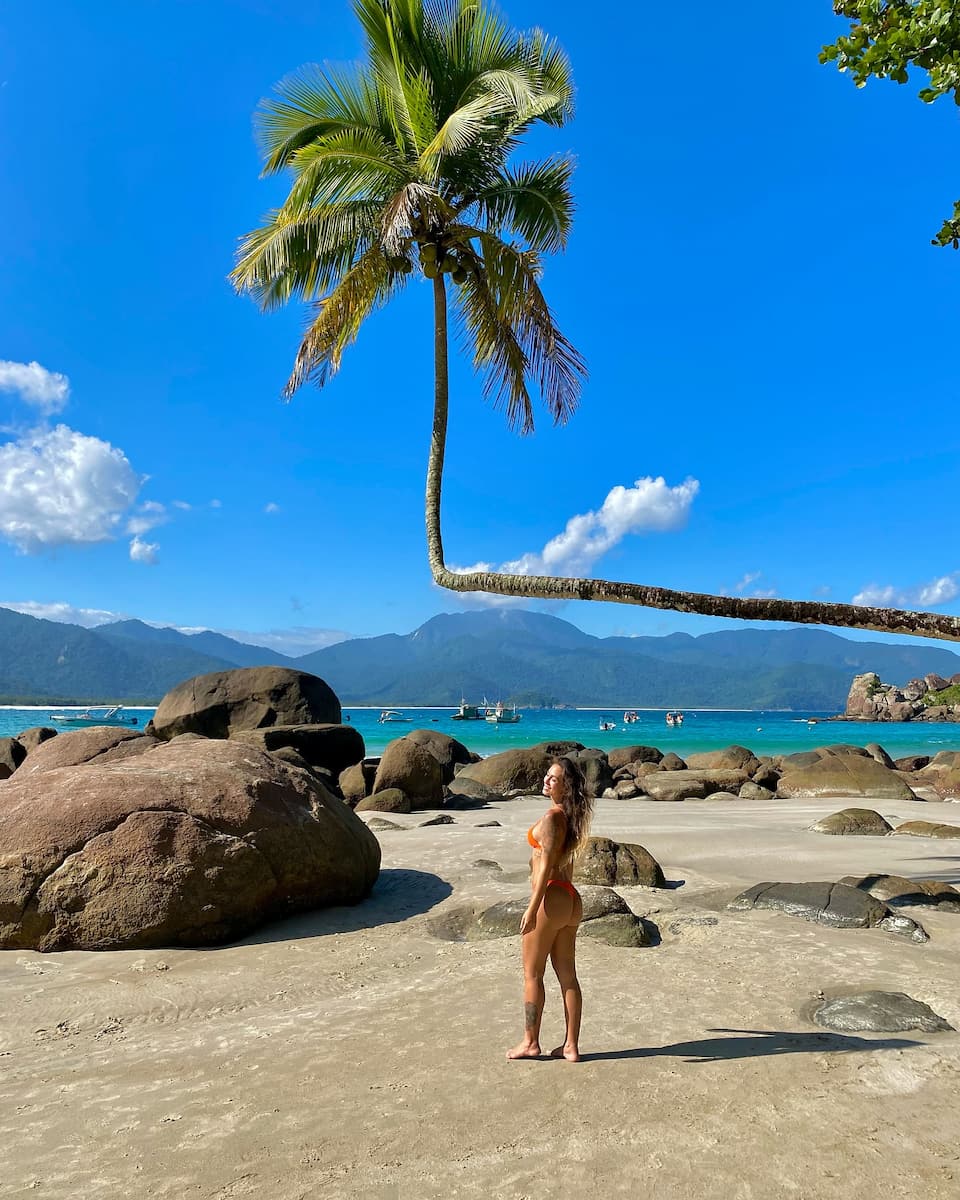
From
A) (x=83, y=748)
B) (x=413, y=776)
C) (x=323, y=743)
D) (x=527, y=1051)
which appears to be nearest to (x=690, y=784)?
(x=413, y=776)

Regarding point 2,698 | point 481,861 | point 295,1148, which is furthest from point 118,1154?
point 2,698

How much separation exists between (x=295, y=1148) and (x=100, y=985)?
3.32 meters

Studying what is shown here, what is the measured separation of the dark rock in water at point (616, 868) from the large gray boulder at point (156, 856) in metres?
2.73

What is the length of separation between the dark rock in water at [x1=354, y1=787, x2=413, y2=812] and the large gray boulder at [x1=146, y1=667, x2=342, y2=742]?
22.0 feet

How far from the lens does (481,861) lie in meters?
10.7

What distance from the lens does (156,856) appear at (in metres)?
7.07

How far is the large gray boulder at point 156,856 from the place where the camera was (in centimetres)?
689

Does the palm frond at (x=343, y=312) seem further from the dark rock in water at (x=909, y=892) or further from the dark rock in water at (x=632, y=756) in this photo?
the dark rock in water at (x=632, y=756)

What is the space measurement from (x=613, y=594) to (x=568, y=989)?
3515 mm

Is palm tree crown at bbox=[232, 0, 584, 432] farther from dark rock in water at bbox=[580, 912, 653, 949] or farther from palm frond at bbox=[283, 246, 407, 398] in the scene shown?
dark rock in water at bbox=[580, 912, 653, 949]

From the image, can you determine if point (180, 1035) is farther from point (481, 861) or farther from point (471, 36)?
point (471, 36)

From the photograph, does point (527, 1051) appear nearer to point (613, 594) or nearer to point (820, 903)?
point (613, 594)

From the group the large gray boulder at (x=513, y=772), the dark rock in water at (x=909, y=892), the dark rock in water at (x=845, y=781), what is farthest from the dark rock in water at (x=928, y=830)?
the large gray boulder at (x=513, y=772)

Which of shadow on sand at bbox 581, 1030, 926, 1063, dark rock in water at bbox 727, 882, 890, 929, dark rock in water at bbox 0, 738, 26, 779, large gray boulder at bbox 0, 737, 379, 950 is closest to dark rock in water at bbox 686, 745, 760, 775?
dark rock in water at bbox 727, 882, 890, 929
